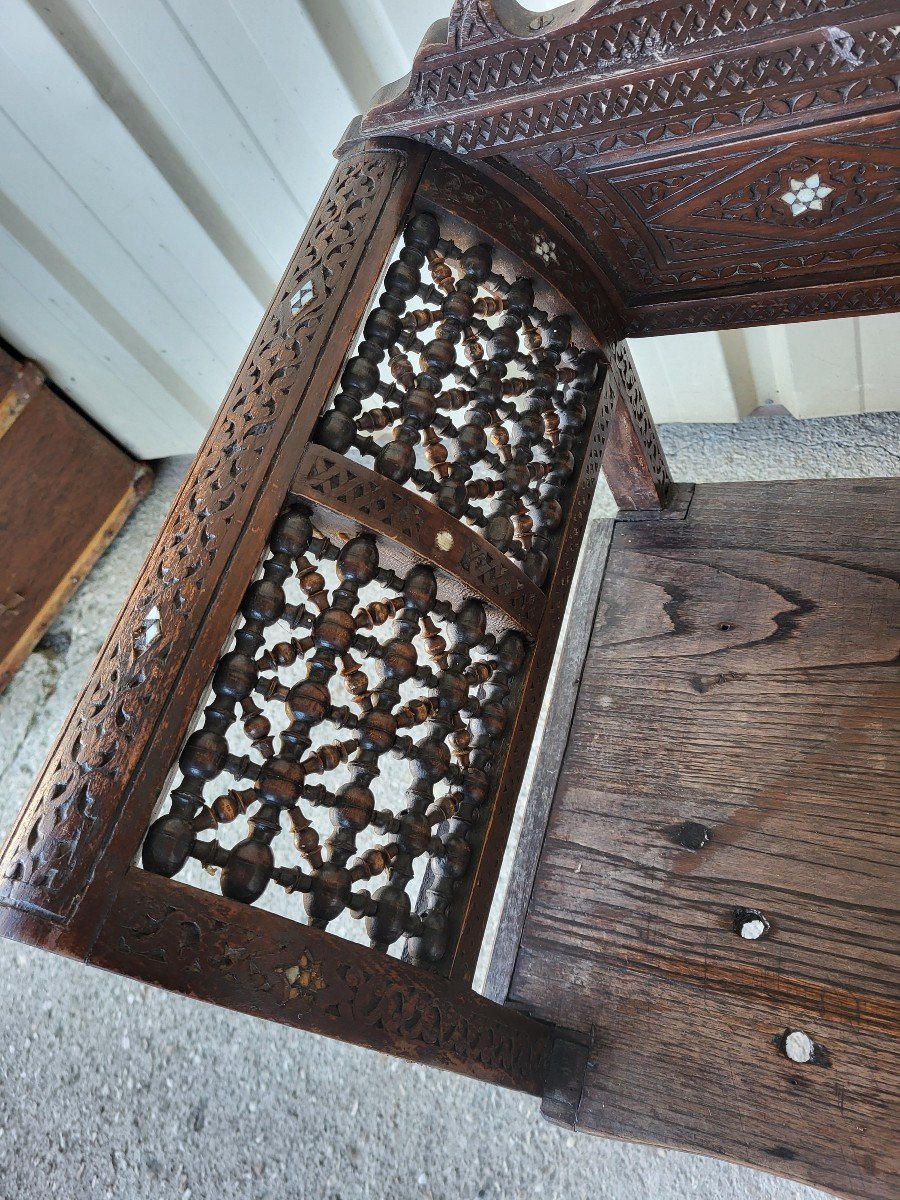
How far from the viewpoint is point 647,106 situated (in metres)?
0.87

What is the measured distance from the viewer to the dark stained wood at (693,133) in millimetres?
798

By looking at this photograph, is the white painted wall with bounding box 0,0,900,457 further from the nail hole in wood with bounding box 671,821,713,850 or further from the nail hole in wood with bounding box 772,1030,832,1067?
the nail hole in wood with bounding box 772,1030,832,1067

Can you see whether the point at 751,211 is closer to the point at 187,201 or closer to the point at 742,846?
the point at 742,846

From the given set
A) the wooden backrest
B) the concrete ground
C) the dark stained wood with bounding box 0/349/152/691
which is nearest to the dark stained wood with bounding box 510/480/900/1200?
the wooden backrest

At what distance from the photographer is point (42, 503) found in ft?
6.33

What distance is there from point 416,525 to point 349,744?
21cm

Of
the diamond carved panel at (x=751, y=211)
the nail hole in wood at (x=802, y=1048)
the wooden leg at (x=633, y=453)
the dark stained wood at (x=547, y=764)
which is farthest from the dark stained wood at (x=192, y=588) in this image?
the nail hole in wood at (x=802, y=1048)

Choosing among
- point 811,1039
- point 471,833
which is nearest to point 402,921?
point 471,833

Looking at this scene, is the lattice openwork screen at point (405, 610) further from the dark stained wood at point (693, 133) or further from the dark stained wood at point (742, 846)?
the dark stained wood at point (742, 846)

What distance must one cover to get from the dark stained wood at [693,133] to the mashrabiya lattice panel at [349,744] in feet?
1.42

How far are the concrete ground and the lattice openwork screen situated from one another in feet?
2.11

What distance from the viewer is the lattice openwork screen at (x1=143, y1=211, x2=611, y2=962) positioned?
0.80 m

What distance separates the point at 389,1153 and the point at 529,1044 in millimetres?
553

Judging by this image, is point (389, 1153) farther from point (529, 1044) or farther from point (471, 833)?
point (471, 833)
